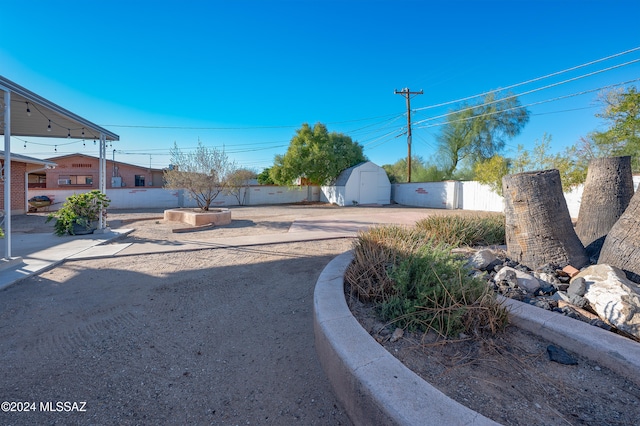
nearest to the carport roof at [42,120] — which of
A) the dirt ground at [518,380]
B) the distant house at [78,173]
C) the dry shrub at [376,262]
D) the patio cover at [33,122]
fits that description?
the patio cover at [33,122]

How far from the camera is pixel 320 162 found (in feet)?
87.3

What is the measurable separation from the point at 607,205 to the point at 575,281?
2283 millimetres

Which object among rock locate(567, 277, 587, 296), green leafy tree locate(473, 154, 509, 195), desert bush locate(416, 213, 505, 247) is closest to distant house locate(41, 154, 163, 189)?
green leafy tree locate(473, 154, 509, 195)

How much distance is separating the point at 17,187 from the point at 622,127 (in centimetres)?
2955

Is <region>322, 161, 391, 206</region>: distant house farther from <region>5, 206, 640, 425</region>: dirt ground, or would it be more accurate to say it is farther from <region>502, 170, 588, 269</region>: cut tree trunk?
<region>5, 206, 640, 425</region>: dirt ground

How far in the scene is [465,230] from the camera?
18.2ft

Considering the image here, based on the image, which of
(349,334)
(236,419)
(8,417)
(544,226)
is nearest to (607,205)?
(544,226)

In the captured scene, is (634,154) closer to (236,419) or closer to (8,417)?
(236,419)

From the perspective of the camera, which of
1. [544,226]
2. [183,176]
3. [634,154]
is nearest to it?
[544,226]

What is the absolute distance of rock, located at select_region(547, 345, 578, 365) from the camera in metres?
2.02

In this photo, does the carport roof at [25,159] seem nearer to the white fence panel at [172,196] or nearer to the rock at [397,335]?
the white fence panel at [172,196]

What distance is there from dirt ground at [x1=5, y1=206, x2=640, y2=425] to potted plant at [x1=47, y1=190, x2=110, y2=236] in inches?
219

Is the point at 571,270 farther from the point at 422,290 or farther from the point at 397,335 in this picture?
the point at 397,335

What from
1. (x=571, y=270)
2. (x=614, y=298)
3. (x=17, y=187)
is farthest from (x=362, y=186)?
(x=614, y=298)
